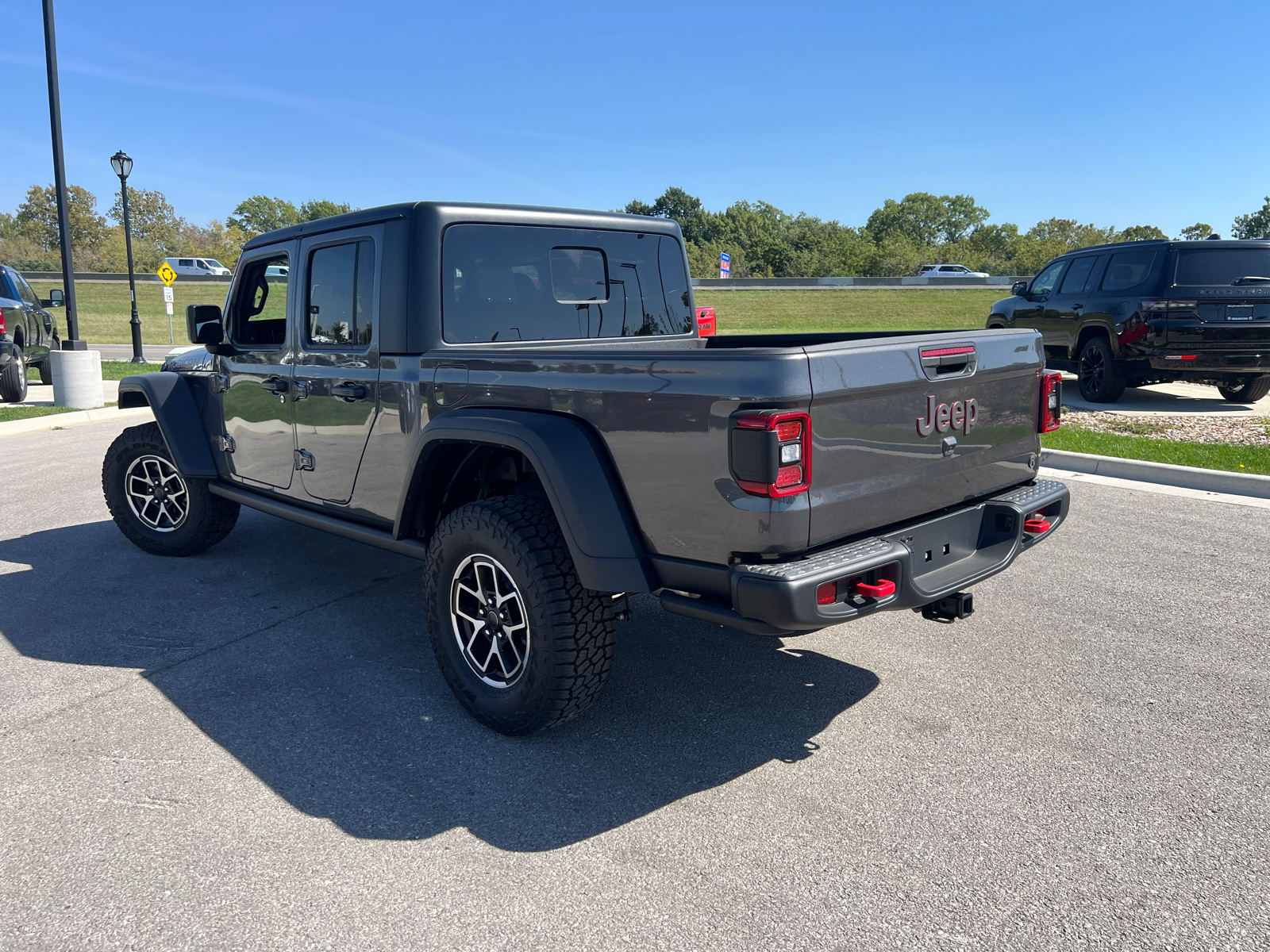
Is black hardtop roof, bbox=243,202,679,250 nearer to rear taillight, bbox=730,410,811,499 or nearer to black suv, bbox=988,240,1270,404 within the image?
rear taillight, bbox=730,410,811,499

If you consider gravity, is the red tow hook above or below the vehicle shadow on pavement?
above

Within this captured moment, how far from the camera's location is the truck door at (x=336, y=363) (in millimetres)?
4039

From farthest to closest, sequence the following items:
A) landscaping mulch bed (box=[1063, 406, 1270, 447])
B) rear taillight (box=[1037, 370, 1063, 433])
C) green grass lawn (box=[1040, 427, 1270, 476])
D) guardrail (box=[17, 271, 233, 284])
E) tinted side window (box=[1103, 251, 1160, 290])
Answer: guardrail (box=[17, 271, 233, 284]) < tinted side window (box=[1103, 251, 1160, 290]) < landscaping mulch bed (box=[1063, 406, 1270, 447]) < green grass lawn (box=[1040, 427, 1270, 476]) < rear taillight (box=[1037, 370, 1063, 433])

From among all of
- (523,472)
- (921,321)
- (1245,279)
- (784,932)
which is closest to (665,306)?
(523,472)

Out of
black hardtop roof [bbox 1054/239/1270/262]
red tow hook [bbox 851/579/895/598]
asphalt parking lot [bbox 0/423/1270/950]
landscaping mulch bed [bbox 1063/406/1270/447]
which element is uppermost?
black hardtop roof [bbox 1054/239/1270/262]

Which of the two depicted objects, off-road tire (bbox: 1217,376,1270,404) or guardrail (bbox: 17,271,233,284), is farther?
guardrail (bbox: 17,271,233,284)

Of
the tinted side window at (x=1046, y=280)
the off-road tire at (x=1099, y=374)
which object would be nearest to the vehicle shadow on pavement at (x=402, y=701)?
the off-road tire at (x=1099, y=374)

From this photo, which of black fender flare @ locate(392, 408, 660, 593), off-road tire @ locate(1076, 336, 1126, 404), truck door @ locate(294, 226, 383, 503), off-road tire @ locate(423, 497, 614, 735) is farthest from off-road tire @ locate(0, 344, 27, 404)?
off-road tire @ locate(1076, 336, 1126, 404)

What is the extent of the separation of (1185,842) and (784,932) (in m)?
1.29

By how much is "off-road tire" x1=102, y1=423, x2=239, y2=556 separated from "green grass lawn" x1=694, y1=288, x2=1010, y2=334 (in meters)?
29.6

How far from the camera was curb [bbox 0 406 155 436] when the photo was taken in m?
11.0

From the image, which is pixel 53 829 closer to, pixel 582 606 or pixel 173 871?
pixel 173 871

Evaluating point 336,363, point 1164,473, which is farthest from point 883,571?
point 1164,473

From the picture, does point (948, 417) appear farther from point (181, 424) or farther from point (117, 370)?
point (117, 370)
